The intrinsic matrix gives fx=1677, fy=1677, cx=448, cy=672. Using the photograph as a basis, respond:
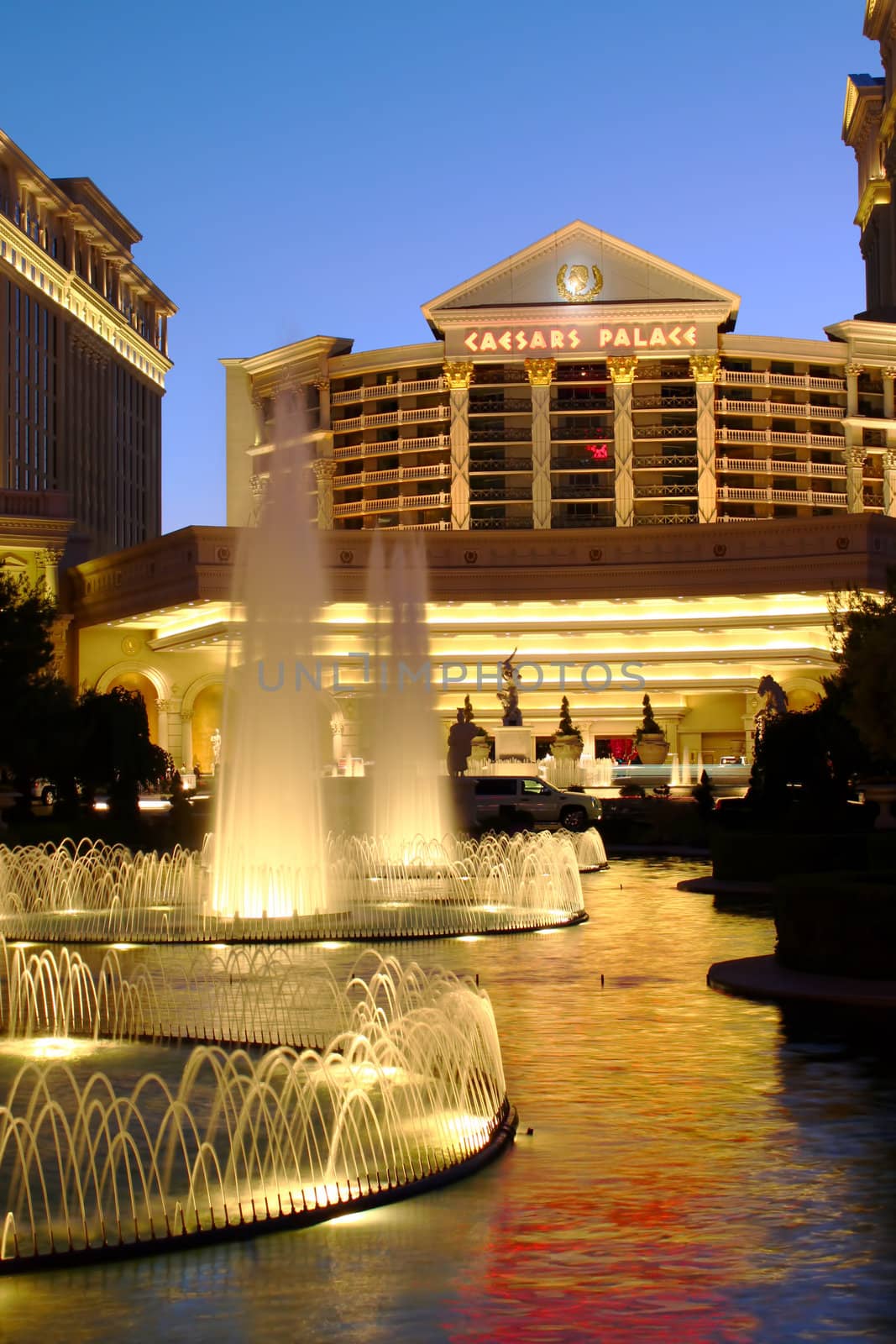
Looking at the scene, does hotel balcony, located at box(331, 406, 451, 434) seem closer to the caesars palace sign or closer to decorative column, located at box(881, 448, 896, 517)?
the caesars palace sign

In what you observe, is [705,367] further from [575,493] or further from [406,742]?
[406,742]

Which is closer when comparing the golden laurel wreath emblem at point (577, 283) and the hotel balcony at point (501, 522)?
the golden laurel wreath emblem at point (577, 283)

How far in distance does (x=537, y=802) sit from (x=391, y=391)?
178 feet

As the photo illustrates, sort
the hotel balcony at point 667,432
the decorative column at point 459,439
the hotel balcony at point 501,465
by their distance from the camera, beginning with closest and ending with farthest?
the hotel balcony at point 667,432, the decorative column at point 459,439, the hotel balcony at point 501,465

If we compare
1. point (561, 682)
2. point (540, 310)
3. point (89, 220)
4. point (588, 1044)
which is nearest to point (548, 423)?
point (540, 310)

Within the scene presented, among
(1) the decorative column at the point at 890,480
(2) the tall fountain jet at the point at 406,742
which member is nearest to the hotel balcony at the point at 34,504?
(2) the tall fountain jet at the point at 406,742

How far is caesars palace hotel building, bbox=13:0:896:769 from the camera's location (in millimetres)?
65688

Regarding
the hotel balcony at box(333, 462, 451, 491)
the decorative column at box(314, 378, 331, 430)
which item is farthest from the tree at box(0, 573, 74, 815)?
the decorative column at box(314, 378, 331, 430)

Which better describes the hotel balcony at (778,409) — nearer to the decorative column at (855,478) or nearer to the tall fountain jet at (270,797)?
the decorative column at (855,478)

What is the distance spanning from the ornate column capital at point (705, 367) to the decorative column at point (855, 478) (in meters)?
8.28

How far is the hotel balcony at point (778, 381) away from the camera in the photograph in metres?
86.9

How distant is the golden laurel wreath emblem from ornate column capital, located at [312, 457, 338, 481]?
15.2m

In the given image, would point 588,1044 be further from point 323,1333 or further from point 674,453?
point 674,453

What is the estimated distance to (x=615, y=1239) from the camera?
725 cm
